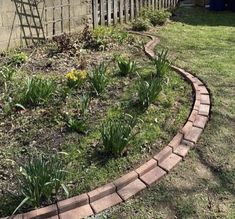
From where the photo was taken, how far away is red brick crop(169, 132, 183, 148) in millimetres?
3658

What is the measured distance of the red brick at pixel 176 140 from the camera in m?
3.66

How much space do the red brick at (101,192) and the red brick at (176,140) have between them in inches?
33.0

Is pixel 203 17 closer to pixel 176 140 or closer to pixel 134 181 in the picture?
pixel 176 140

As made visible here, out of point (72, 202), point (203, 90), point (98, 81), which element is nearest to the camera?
point (72, 202)

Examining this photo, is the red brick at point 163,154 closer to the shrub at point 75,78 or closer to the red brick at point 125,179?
the red brick at point 125,179

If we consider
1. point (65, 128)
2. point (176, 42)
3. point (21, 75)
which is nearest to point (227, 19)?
point (176, 42)

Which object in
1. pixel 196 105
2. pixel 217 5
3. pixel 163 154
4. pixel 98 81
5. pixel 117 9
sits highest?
pixel 117 9

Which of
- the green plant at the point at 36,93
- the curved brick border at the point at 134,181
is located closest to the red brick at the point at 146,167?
the curved brick border at the point at 134,181

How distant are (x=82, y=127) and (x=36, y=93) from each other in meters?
0.76

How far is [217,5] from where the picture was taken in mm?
10367

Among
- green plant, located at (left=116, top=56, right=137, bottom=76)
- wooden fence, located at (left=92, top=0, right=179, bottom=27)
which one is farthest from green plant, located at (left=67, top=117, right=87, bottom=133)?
wooden fence, located at (left=92, top=0, right=179, bottom=27)

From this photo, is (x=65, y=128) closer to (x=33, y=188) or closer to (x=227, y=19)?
(x=33, y=188)

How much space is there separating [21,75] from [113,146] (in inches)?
93.1

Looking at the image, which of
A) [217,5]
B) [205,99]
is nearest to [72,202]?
[205,99]
